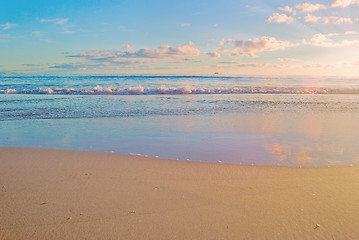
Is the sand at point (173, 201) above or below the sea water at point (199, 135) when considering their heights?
below

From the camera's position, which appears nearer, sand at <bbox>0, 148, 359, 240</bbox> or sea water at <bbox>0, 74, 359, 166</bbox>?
sand at <bbox>0, 148, 359, 240</bbox>

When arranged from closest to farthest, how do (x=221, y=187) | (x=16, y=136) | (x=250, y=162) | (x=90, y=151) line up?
1. (x=221, y=187)
2. (x=250, y=162)
3. (x=90, y=151)
4. (x=16, y=136)

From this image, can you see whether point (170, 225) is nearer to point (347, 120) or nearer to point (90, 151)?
point (90, 151)

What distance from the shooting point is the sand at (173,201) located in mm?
2947

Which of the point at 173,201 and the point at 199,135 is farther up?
the point at 199,135

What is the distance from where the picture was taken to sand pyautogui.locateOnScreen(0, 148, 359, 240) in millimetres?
2947

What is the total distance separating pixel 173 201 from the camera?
3.58m

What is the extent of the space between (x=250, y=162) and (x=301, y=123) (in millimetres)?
5141

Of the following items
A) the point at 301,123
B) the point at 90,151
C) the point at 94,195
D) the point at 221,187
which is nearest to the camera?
the point at 94,195

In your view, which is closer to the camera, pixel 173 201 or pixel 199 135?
pixel 173 201

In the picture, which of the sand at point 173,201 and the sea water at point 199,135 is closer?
the sand at point 173,201

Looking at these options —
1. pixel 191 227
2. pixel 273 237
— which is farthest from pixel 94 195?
pixel 273 237

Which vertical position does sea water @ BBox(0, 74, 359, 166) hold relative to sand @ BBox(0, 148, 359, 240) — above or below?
above

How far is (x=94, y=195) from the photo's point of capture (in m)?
3.71
